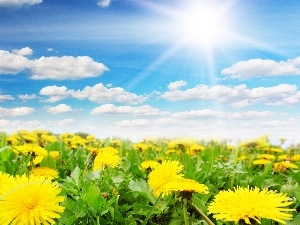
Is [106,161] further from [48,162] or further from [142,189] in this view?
[48,162]

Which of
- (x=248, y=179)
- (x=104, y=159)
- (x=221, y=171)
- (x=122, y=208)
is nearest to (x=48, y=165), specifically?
(x=104, y=159)

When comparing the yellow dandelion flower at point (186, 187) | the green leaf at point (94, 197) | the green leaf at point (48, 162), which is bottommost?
the green leaf at point (94, 197)

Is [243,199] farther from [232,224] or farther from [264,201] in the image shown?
[232,224]

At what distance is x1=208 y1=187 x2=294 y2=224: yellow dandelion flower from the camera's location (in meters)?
1.12

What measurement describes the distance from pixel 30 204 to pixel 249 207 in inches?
25.0

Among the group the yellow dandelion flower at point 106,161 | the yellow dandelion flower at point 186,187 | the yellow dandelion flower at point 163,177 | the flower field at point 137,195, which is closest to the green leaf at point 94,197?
the flower field at point 137,195

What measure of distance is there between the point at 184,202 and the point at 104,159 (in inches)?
37.8

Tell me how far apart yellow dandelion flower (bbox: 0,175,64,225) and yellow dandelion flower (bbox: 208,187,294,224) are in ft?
1.55

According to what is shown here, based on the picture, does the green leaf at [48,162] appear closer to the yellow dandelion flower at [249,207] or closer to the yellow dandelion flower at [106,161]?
the yellow dandelion flower at [106,161]

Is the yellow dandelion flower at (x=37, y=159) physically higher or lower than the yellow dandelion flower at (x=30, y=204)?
higher

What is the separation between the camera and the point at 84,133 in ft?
23.1

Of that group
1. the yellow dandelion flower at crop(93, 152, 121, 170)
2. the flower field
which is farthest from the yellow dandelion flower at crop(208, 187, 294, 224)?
the yellow dandelion flower at crop(93, 152, 121, 170)

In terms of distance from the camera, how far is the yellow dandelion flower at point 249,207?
1.12 m

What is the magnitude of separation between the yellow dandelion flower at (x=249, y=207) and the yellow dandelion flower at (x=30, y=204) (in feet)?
1.55
